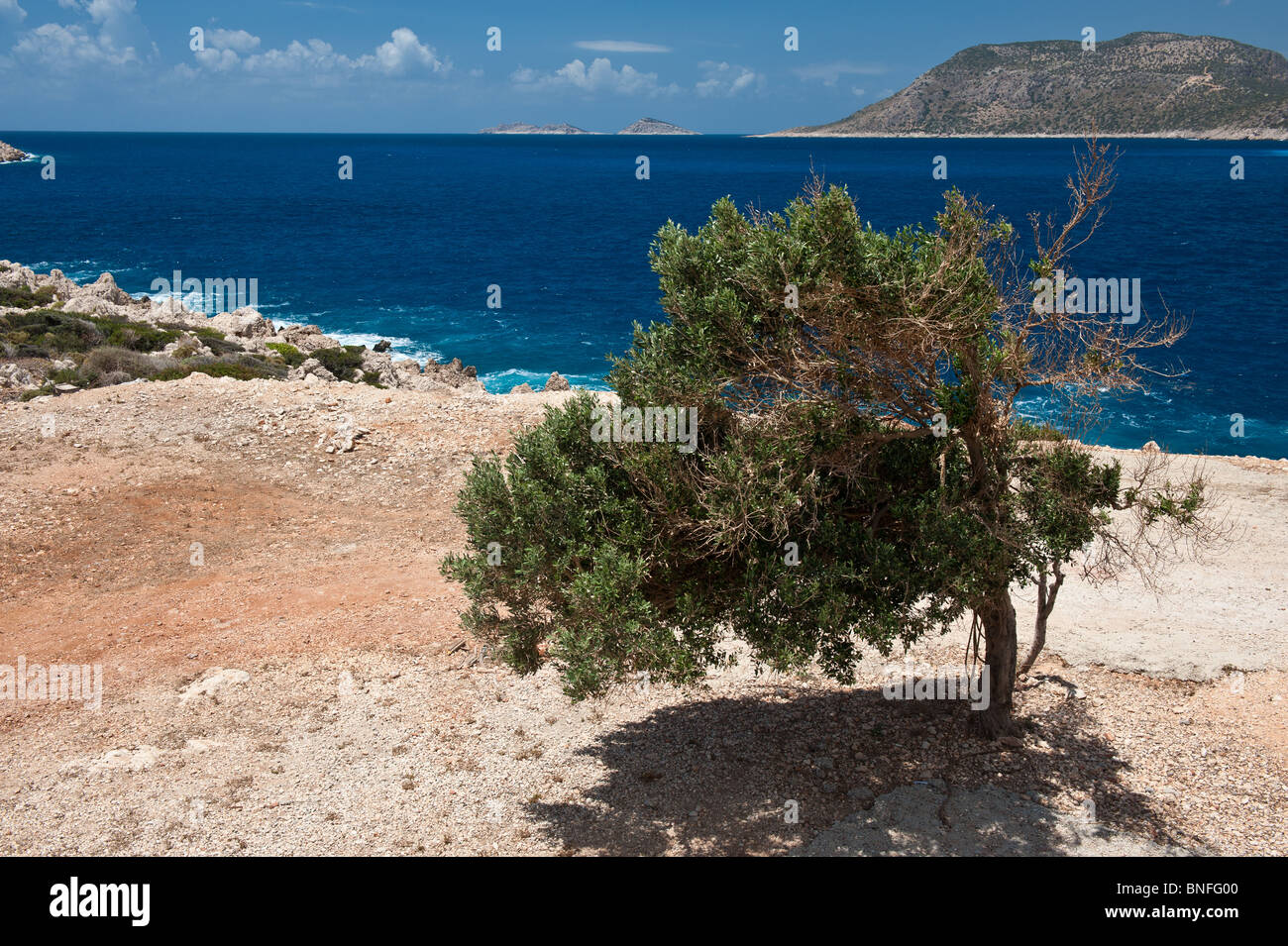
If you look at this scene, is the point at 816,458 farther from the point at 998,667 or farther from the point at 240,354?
the point at 240,354

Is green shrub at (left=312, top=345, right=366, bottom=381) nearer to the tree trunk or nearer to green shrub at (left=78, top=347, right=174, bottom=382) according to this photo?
green shrub at (left=78, top=347, right=174, bottom=382)

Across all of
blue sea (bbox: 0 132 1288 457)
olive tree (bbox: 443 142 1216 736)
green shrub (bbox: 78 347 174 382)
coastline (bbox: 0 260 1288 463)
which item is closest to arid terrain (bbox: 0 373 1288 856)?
olive tree (bbox: 443 142 1216 736)

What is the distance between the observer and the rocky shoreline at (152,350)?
96.3 ft

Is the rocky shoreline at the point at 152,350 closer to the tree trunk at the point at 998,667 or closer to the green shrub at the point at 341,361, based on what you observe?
the green shrub at the point at 341,361

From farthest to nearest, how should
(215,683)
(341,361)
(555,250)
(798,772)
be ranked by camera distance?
1. (555,250)
2. (341,361)
3. (215,683)
4. (798,772)

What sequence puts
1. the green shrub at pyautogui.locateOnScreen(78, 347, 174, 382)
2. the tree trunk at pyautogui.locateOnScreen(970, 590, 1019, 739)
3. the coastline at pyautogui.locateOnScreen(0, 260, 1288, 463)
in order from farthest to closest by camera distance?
the green shrub at pyautogui.locateOnScreen(78, 347, 174, 382)
the coastline at pyautogui.locateOnScreen(0, 260, 1288, 463)
the tree trunk at pyautogui.locateOnScreen(970, 590, 1019, 739)

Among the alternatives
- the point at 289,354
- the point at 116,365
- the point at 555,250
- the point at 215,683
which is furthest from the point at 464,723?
the point at 555,250

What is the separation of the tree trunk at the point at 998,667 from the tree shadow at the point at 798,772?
11.2 inches

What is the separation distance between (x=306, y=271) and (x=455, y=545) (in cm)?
6174

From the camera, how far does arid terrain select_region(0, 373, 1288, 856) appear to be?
1041cm

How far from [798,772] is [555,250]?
255 feet

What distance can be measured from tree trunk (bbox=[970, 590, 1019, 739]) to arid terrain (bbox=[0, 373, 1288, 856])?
29 centimetres

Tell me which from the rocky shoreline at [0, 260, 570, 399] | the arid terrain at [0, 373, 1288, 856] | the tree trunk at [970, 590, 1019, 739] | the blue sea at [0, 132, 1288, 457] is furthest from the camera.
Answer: the blue sea at [0, 132, 1288, 457]

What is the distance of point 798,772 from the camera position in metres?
11.4
